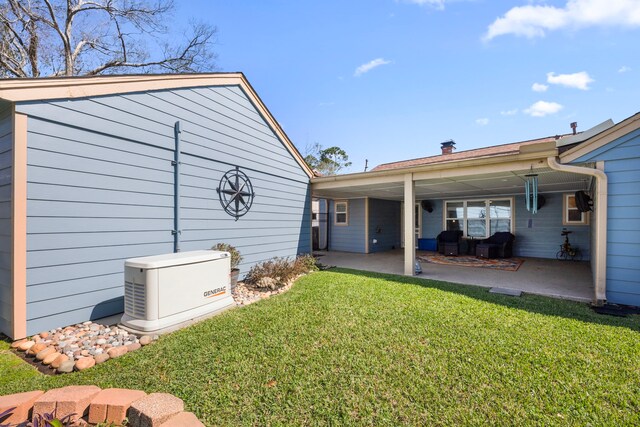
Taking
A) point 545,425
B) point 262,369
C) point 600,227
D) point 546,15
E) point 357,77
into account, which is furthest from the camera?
point 357,77

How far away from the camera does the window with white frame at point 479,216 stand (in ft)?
32.9

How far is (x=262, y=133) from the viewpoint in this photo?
665 centimetres

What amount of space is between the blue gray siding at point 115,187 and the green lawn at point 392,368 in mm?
924

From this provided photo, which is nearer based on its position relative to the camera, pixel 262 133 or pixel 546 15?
pixel 546 15

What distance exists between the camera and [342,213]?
11469 millimetres

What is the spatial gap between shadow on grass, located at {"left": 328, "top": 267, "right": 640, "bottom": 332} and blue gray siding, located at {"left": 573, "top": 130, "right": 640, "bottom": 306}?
609mm

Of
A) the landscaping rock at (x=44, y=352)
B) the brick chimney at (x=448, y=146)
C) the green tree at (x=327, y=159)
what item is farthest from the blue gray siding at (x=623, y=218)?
the green tree at (x=327, y=159)

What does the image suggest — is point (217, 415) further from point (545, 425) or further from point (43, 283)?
point (43, 283)

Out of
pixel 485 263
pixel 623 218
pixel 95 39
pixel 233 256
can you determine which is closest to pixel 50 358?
pixel 233 256

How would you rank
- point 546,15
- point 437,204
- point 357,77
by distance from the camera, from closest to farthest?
point 546,15
point 357,77
point 437,204

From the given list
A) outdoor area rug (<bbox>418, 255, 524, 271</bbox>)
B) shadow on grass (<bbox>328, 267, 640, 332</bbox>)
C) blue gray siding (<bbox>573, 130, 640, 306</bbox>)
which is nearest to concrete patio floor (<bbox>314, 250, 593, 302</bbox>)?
outdoor area rug (<bbox>418, 255, 524, 271</bbox>)

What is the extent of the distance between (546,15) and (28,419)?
8.77m

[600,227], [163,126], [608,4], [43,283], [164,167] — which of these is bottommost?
[43,283]

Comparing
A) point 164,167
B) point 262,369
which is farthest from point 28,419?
point 164,167
